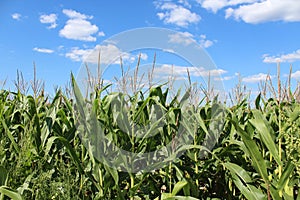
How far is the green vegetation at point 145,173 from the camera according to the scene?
8.06 feet

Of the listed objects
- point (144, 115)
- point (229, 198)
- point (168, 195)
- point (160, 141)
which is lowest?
point (229, 198)

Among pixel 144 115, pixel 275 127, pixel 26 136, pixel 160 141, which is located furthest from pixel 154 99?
pixel 275 127

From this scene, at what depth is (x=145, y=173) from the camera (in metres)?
2.72


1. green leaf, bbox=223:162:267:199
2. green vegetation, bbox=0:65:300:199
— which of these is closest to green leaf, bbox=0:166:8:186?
green vegetation, bbox=0:65:300:199

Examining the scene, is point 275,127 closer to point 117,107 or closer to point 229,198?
point 229,198

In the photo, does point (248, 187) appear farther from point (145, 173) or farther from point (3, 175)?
point (3, 175)

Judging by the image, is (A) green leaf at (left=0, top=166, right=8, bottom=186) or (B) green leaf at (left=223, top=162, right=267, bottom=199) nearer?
(B) green leaf at (left=223, top=162, right=267, bottom=199)

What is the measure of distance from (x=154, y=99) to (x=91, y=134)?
0.61 m

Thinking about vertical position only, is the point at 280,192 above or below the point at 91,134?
below

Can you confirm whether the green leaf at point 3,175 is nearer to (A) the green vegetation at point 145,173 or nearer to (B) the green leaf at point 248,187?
(A) the green vegetation at point 145,173

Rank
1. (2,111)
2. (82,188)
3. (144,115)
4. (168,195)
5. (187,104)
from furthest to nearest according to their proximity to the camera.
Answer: (2,111) < (187,104) < (144,115) < (82,188) < (168,195)

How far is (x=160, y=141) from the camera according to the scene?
3.11m

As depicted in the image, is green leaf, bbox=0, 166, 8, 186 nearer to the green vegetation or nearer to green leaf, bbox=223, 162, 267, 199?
the green vegetation

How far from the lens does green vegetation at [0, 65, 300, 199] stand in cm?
246
